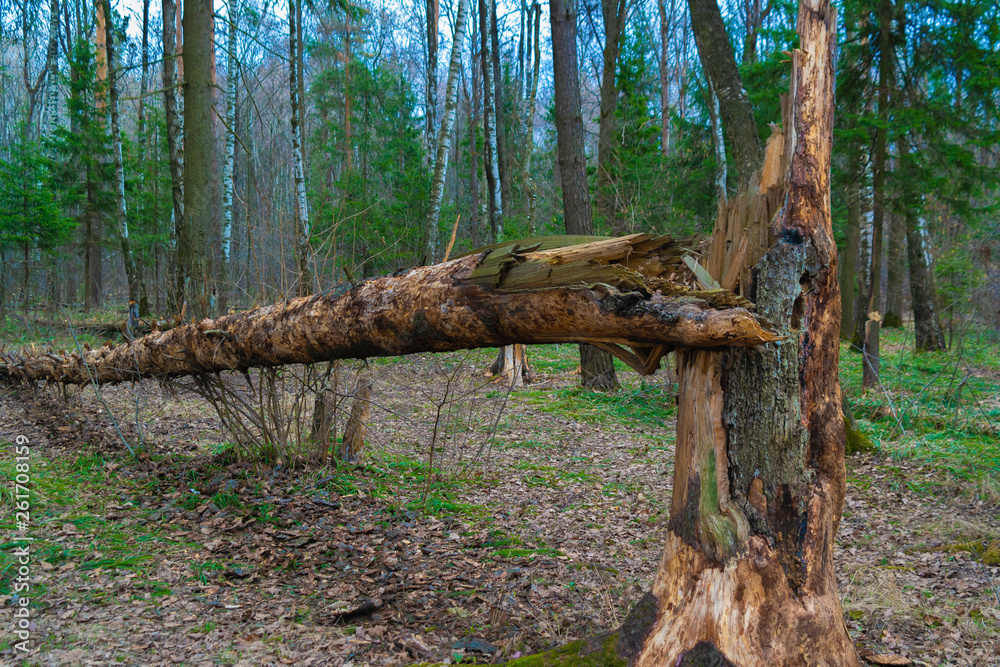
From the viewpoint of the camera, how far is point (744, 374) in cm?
212

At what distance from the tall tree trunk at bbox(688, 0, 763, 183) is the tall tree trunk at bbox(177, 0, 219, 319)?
243 inches

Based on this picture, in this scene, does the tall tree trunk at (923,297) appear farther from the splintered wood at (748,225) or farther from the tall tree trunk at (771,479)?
the tall tree trunk at (771,479)

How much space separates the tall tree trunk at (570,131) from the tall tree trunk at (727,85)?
247 cm

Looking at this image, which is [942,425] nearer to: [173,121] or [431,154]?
[431,154]

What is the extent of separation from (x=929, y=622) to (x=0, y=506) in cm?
564

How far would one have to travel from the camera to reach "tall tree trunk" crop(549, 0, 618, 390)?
8578 millimetres

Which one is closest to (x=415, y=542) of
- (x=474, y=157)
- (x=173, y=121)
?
(x=173, y=121)

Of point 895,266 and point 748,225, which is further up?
point 895,266

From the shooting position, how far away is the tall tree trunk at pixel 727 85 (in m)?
6.04

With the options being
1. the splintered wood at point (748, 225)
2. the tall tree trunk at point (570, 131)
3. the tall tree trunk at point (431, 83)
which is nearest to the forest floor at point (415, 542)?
the splintered wood at point (748, 225)

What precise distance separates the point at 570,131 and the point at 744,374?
24.0 ft

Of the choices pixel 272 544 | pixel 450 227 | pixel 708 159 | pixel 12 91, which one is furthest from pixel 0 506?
pixel 12 91

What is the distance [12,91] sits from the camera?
26.8 meters

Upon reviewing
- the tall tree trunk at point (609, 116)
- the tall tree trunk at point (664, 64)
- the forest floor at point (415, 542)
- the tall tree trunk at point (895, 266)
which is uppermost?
the tall tree trunk at point (664, 64)
